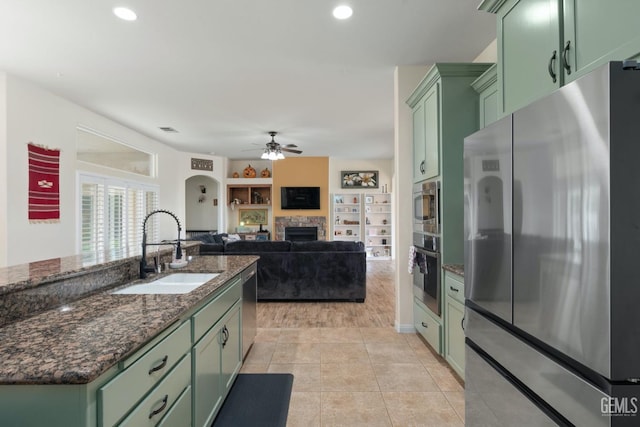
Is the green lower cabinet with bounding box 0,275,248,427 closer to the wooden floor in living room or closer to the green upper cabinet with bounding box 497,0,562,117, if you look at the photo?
the wooden floor in living room

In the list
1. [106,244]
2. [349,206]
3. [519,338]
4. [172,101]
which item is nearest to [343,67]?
[172,101]

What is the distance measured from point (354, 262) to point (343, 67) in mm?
2632

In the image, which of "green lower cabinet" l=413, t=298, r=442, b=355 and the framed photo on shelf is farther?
the framed photo on shelf

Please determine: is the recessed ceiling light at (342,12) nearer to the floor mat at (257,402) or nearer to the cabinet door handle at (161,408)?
the cabinet door handle at (161,408)

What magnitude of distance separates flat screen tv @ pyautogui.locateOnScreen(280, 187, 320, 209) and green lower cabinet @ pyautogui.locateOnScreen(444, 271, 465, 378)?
20.4 feet

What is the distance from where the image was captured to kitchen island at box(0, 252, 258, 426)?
32.6 inches

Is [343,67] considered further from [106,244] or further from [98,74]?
[106,244]

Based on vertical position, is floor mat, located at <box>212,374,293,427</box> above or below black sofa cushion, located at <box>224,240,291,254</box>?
below

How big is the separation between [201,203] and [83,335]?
839cm

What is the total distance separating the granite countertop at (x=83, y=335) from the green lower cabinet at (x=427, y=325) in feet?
6.65

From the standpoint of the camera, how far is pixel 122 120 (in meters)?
5.20

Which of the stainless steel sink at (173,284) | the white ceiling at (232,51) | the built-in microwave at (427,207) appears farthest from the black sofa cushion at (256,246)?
the stainless steel sink at (173,284)

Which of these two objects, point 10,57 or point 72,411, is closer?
point 72,411

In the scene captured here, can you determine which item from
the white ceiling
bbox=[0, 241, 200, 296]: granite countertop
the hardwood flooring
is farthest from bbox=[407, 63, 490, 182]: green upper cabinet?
bbox=[0, 241, 200, 296]: granite countertop
